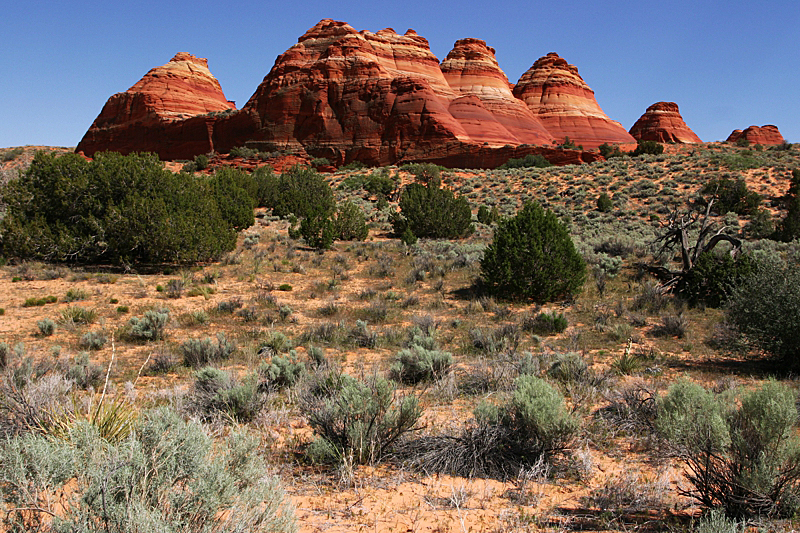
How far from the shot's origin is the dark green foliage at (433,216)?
19875mm

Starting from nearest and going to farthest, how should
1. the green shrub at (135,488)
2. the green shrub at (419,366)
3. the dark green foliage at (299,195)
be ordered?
the green shrub at (135,488), the green shrub at (419,366), the dark green foliage at (299,195)

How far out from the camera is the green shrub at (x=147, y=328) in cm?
770

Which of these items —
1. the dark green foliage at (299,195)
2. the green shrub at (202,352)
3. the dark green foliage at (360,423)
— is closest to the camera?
the dark green foliage at (360,423)

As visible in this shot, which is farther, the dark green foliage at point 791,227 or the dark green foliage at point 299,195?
the dark green foliage at point 299,195

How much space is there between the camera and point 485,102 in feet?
184

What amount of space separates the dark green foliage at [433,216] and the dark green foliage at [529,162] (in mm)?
21767

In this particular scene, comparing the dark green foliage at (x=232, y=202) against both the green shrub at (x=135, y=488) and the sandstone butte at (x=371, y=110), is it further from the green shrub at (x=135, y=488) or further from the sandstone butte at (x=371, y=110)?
→ the sandstone butte at (x=371, y=110)

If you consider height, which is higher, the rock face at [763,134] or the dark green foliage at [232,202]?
the rock face at [763,134]

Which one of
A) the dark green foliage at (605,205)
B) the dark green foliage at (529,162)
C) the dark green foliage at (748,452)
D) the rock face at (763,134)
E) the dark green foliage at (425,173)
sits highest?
the rock face at (763,134)

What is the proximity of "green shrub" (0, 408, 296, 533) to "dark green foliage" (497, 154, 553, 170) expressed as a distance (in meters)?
41.1

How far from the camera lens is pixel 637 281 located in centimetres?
1186

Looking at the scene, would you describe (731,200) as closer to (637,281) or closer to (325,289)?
(637,281)

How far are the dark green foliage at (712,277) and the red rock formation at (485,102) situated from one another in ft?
134

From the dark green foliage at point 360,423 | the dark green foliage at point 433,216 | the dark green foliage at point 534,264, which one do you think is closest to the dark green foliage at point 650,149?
the dark green foliage at point 433,216
